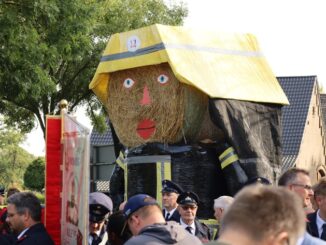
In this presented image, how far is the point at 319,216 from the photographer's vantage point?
5980mm

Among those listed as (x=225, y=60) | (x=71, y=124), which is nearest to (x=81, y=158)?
(x=71, y=124)

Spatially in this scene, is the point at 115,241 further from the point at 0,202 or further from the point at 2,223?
the point at 0,202

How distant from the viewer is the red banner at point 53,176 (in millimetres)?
6754

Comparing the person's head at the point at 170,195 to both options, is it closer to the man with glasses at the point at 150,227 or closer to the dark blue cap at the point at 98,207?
the dark blue cap at the point at 98,207

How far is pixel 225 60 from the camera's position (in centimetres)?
940

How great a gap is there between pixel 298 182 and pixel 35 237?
1974 millimetres

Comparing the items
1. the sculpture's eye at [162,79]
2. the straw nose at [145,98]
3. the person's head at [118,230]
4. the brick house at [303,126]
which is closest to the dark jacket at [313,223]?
the person's head at [118,230]

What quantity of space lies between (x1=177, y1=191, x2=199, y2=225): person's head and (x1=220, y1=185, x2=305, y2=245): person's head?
16.9 feet

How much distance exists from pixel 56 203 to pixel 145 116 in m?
2.65

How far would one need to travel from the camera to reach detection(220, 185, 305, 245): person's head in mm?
2352

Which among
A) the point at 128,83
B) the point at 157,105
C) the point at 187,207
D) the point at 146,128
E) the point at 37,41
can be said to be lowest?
the point at 187,207

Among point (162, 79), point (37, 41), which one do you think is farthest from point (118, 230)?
point (37, 41)

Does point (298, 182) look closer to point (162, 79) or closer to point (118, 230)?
point (118, 230)

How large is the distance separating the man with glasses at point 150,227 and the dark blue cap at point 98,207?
1656 mm
